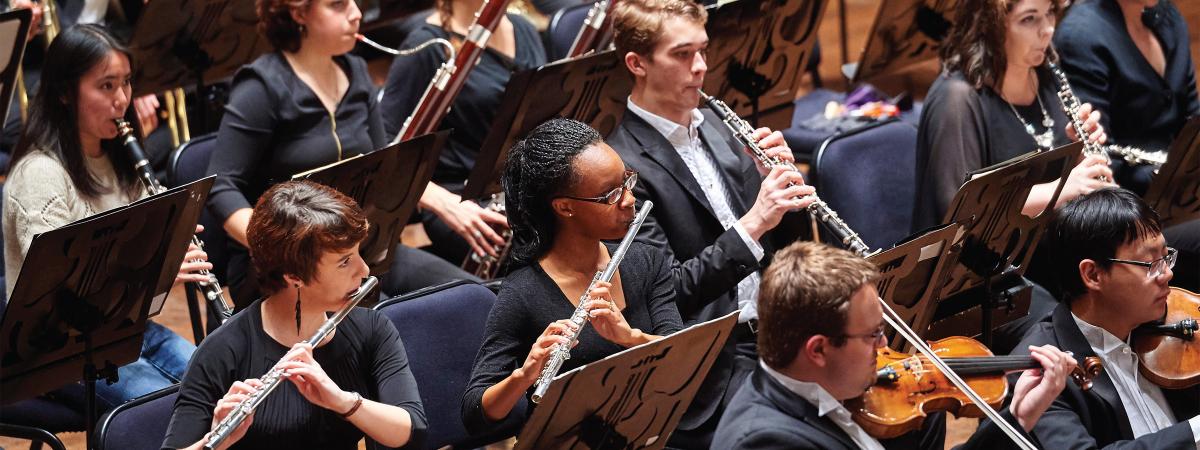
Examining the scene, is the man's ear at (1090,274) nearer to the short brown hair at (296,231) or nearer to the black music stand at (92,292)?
the short brown hair at (296,231)

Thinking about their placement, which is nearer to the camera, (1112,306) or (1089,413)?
(1089,413)

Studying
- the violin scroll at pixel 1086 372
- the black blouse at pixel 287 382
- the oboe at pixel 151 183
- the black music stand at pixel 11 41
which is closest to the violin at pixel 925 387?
the violin scroll at pixel 1086 372

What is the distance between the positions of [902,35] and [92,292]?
2.51 meters

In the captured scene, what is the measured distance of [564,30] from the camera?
453 cm

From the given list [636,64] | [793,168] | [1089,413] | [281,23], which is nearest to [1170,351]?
[1089,413]

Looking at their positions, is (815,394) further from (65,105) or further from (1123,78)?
(1123,78)

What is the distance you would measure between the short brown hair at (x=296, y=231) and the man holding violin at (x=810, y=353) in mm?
723

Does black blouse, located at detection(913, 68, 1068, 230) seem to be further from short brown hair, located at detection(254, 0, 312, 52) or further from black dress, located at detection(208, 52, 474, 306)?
short brown hair, located at detection(254, 0, 312, 52)

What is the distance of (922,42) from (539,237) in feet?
6.97

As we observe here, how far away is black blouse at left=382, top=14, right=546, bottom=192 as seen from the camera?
3.84 metres

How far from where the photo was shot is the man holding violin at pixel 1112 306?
7.88 ft

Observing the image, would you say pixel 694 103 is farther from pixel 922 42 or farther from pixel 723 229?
pixel 922 42

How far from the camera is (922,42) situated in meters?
4.19

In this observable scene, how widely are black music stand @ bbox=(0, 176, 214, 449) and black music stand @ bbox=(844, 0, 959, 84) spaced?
2.15 m
